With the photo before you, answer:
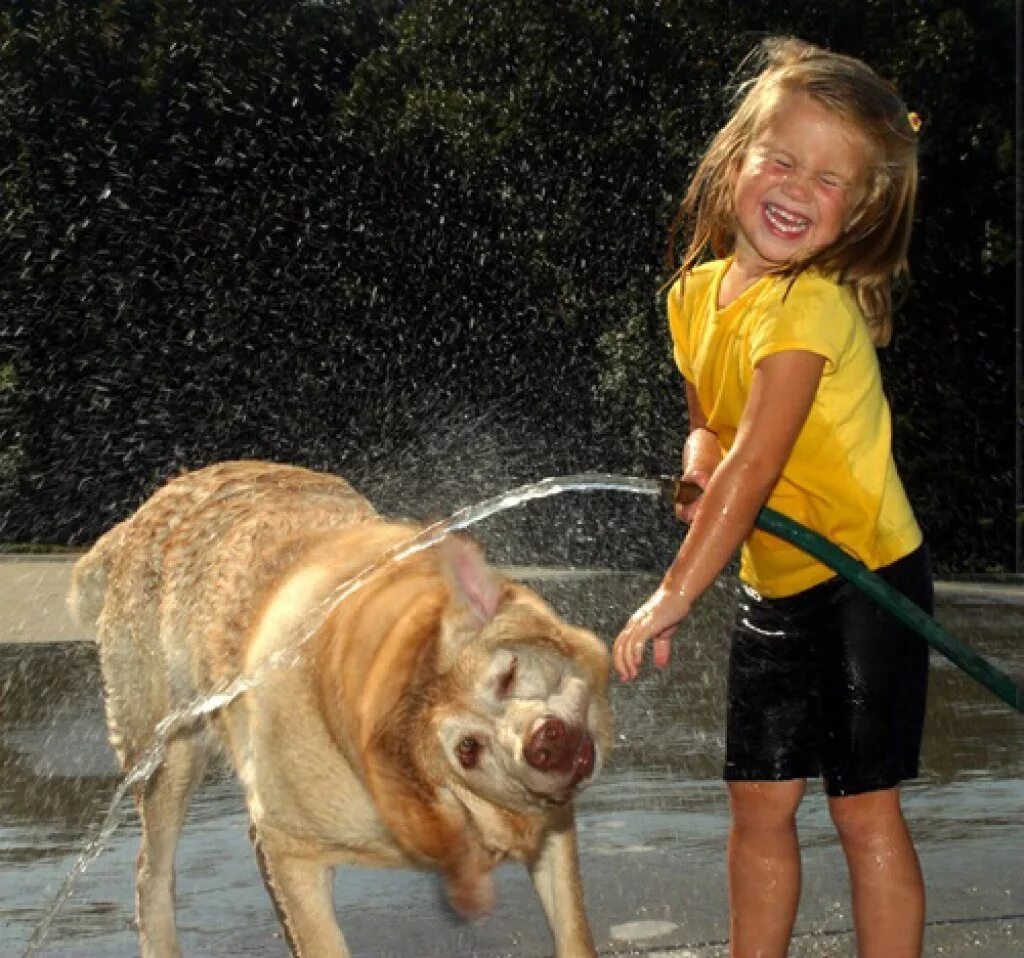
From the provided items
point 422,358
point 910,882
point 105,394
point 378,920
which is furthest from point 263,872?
point 105,394

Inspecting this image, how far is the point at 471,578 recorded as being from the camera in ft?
12.8

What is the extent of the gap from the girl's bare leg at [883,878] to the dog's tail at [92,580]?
263 cm

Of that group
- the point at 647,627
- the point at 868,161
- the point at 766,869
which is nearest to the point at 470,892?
the point at 766,869

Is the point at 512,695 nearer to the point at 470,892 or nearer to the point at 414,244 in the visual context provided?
the point at 470,892

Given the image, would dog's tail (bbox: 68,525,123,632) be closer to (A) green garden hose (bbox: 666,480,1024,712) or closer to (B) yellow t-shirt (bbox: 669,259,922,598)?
(B) yellow t-shirt (bbox: 669,259,922,598)

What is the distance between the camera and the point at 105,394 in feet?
64.7

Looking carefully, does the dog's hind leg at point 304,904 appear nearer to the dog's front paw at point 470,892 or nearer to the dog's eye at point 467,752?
the dog's front paw at point 470,892

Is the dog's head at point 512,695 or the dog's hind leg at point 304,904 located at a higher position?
the dog's head at point 512,695

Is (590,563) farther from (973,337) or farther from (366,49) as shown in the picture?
(366,49)

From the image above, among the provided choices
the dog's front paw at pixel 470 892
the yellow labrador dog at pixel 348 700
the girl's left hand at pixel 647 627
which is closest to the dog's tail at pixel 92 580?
the yellow labrador dog at pixel 348 700

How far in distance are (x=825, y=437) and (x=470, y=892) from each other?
1117 mm

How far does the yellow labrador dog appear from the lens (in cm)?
383

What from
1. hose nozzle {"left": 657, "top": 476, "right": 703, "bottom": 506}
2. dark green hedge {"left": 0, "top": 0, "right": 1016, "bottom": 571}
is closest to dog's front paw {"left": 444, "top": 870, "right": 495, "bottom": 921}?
hose nozzle {"left": 657, "top": 476, "right": 703, "bottom": 506}

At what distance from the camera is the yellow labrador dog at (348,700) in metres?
3.83
